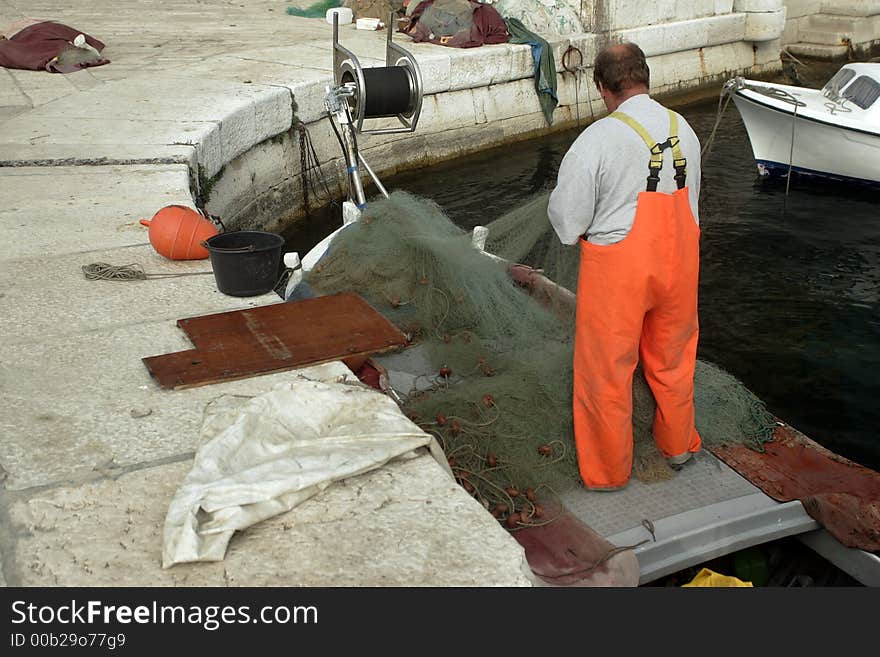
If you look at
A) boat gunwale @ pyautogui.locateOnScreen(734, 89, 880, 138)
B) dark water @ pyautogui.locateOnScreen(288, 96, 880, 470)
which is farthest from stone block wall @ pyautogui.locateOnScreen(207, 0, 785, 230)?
boat gunwale @ pyautogui.locateOnScreen(734, 89, 880, 138)

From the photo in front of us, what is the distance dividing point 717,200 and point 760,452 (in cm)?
747

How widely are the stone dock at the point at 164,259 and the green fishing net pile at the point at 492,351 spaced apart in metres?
0.63

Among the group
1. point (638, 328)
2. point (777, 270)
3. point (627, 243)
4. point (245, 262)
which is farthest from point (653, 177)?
point (777, 270)

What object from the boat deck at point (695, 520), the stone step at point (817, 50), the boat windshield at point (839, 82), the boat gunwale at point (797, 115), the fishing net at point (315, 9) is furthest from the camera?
the stone step at point (817, 50)

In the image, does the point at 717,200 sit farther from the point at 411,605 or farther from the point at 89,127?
the point at 411,605

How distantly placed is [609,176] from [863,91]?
9.16 m

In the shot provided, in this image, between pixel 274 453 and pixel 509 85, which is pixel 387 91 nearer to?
pixel 274 453

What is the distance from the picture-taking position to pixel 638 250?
3.61 metres

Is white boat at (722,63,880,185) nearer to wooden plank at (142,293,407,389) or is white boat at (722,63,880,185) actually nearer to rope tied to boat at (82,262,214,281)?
wooden plank at (142,293,407,389)

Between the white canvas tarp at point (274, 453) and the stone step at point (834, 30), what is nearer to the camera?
the white canvas tarp at point (274, 453)

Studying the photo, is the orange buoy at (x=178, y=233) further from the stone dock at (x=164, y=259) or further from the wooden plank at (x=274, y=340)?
the wooden plank at (x=274, y=340)

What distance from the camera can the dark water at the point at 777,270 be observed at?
6980mm

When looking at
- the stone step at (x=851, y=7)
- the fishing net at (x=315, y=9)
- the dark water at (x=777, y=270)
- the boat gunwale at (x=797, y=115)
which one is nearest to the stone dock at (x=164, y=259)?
the fishing net at (x=315, y=9)

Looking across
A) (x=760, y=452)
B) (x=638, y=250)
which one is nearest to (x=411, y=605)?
(x=638, y=250)
